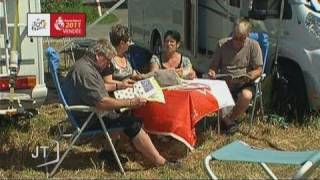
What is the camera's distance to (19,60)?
267 inches

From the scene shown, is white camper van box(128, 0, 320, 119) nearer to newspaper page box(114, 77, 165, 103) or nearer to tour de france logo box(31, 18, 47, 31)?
newspaper page box(114, 77, 165, 103)

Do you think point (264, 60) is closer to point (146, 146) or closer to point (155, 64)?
point (155, 64)

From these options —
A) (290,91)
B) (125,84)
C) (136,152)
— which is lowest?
(136,152)

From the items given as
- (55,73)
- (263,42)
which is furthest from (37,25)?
(263,42)

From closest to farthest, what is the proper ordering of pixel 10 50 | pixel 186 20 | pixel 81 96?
1. pixel 81 96
2. pixel 10 50
3. pixel 186 20

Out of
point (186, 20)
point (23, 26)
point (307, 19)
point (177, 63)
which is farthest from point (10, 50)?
point (186, 20)

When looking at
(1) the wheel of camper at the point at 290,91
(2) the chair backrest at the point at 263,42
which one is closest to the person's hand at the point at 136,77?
(2) the chair backrest at the point at 263,42

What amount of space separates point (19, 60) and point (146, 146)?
5.35 ft

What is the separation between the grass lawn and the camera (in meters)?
6.05

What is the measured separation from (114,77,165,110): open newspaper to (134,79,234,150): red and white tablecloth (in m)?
0.17

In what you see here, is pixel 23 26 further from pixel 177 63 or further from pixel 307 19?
pixel 307 19

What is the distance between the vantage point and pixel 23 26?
22.2 feet

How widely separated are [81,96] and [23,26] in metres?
1.32

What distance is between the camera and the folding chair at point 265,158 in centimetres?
427
